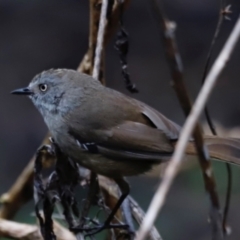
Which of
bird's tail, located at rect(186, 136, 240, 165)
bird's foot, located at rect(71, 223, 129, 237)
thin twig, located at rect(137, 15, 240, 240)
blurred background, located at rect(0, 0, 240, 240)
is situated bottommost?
blurred background, located at rect(0, 0, 240, 240)

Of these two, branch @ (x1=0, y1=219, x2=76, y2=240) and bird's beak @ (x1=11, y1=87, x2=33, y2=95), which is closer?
branch @ (x1=0, y1=219, x2=76, y2=240)

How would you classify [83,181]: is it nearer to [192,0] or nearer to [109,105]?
[109,105]

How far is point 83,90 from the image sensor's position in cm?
319

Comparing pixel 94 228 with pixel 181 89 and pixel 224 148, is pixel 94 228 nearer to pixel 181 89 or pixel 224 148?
pixel 224 148

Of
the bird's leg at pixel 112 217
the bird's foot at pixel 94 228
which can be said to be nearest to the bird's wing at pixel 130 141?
the bird's leg at pixel 112 217

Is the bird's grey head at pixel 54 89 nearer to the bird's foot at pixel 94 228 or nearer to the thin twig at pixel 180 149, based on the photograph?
the bird's foot at pixel 94 228

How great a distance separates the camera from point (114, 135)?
303 cm

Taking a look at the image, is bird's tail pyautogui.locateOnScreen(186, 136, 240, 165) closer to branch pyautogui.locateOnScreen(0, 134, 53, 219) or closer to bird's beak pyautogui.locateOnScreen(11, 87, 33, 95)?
bird's beak pyautogui.locateOnScreen(11, 87, 33, 95)

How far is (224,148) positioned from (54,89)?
3.28 feet

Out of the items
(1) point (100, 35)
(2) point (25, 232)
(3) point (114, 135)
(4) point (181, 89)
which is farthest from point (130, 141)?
(4) point (181, 89)

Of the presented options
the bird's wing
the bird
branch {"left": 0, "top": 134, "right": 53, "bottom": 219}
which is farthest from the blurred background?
the bird's wing

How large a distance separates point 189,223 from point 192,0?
294 cm

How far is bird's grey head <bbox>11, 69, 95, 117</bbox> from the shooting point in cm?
325

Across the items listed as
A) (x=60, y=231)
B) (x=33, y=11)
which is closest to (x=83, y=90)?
(x=60, y=231)
